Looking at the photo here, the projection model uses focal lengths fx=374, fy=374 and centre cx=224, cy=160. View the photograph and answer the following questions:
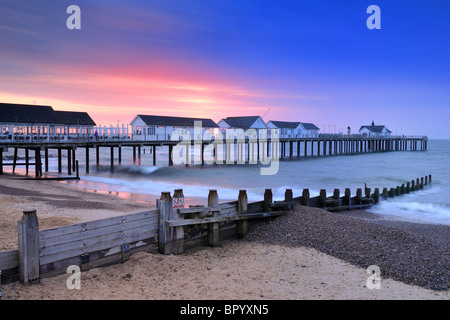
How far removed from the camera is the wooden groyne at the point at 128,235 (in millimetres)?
6059

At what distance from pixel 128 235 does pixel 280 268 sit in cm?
332

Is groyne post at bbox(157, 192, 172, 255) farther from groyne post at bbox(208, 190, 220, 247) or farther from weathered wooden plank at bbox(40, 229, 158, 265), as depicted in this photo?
groyne post at bbox(208, 190, 220, 247)

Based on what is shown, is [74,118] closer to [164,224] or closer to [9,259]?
[164,224]

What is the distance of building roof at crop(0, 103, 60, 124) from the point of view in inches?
1451

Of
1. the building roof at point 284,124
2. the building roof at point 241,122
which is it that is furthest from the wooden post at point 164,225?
the building roof at point 284,124

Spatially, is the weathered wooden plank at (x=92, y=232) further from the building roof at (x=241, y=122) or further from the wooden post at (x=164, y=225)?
the building roof at (x=241, y=122)

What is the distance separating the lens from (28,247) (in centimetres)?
604

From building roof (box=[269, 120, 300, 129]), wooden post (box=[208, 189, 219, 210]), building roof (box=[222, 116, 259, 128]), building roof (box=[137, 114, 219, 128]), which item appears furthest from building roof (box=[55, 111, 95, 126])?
building roof (box=[269, 120, 300, 129])

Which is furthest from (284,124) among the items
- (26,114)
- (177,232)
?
(177,232)

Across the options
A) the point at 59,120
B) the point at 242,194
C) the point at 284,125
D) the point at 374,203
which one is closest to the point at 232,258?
the point at 242,194

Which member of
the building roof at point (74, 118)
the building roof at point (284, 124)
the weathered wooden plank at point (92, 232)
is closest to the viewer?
the weathered wooden plank at point (92, 232)

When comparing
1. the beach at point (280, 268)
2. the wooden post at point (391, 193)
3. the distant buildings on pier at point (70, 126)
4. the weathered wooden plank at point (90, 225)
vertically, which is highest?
the distant buildings on pier at point (70, 126)

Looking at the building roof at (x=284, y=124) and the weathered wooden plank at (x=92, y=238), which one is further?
the building roof at (x=284, y=124)
